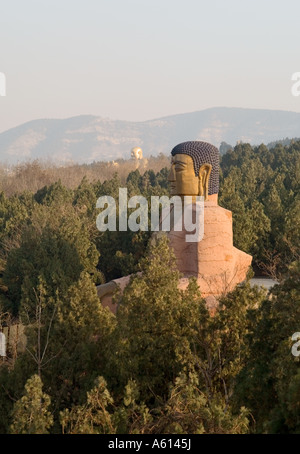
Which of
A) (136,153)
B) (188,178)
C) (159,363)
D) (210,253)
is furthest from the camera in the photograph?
(136,153)

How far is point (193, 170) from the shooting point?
56.4ft

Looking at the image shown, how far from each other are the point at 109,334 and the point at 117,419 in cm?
315

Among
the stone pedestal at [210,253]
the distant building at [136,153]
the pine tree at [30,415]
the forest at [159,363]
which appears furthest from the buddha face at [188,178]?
the distant building at [136,153]

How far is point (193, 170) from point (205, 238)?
6.10 feet

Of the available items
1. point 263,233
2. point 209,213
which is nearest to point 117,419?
point 209,213

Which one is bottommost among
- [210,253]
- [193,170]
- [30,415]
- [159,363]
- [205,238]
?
[30,415]

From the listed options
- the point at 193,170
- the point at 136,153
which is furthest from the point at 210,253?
the point at 136,153

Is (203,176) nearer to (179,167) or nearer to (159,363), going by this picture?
(179,167)

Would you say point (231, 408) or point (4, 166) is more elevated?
point (4, 166)

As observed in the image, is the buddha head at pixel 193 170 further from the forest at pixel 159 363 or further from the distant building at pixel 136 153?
the distant building at pixel 136 153

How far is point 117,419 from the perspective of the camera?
933cm

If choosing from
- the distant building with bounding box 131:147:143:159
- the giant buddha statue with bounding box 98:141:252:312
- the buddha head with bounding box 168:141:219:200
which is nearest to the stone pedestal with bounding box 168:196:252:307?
the giant buddha statue with bounding box 98:141:252:312

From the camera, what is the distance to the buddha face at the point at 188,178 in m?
17.1
